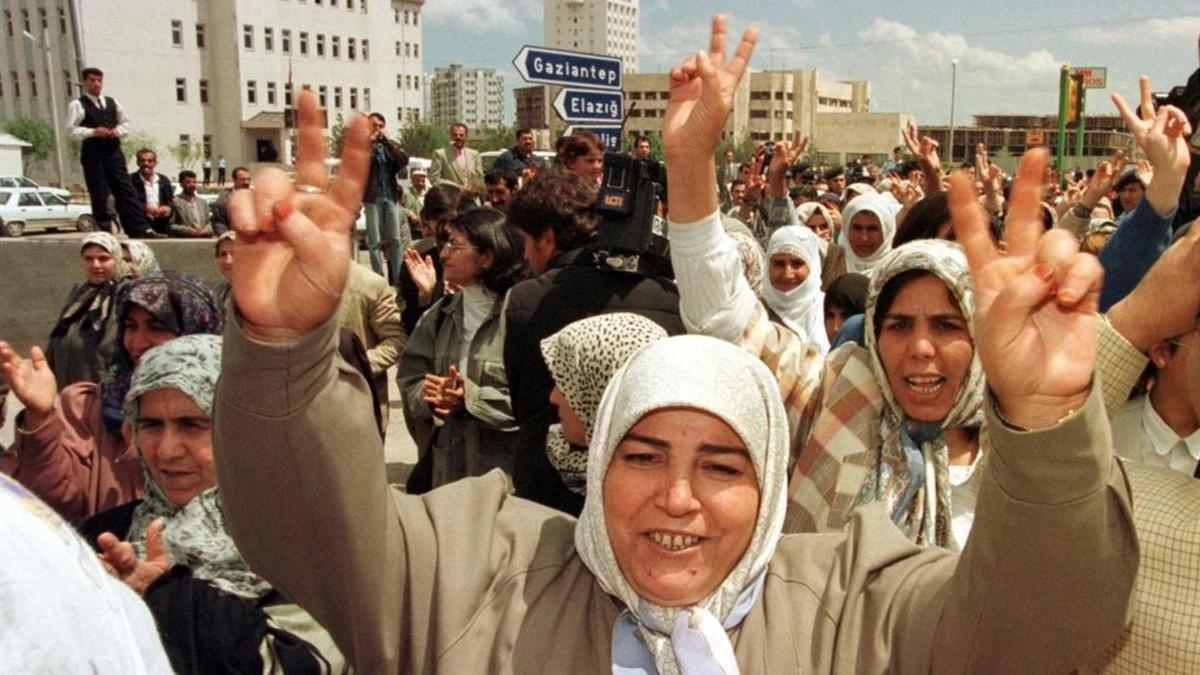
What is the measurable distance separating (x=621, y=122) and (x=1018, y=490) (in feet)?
17.6

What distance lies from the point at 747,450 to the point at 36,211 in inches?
1318

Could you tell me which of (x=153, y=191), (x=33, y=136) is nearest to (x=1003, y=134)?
(x=33, y=136)

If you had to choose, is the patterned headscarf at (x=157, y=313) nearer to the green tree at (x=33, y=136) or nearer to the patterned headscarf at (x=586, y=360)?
the patterned headscarf at (x=586, y=360)

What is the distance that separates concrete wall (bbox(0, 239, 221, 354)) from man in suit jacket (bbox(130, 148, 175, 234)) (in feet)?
10.7

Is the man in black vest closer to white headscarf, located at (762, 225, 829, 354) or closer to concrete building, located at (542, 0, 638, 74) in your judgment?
white headscarf, located at (762, 225, 829, 354)

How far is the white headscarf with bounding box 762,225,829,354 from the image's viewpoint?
4562 mm

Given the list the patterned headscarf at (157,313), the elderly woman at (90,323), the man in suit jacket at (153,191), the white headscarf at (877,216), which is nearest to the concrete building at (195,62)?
the man in suit jacket at (153,191)

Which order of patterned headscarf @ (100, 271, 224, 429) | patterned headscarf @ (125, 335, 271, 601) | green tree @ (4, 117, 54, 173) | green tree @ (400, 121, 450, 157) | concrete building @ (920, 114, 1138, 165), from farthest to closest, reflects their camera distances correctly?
concrete building @ (920, 114, 1138, 165) → green tree @ (400, 121, 450, 157) → green tree @ (4, 117, 54, 173) → patterned headscarf @ (100, 271, 224, 429) → patterned headscarf @ (125, 335, 271, 601)

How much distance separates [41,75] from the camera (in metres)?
65.1

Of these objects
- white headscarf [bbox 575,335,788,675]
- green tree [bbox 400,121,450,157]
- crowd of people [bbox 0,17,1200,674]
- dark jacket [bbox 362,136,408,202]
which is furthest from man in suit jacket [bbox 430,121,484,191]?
green tree [bbox 400,121,450,157]

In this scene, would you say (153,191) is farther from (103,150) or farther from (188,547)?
Result: (188,547)

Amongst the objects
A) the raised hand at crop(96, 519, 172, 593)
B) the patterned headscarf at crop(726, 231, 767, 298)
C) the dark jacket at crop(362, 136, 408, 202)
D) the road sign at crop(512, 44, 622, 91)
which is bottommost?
the raised hand at crop(96, 519, 172, 593)

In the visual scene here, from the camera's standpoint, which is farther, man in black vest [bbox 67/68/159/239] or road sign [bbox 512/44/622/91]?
man in black vest [bbox 67/68/159/239]

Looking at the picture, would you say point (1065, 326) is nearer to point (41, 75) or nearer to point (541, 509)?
point (541, 509)
